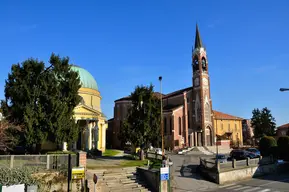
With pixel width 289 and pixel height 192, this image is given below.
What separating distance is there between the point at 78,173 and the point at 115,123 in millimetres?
46701

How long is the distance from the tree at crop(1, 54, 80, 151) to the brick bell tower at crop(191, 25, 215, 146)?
122 ft

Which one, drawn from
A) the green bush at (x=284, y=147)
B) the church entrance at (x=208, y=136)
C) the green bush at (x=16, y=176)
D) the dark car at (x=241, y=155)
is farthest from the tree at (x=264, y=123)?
the green bush at (x=16, y=176)

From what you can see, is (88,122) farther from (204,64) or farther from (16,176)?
(204,64)

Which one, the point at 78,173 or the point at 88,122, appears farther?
the point at 88,122

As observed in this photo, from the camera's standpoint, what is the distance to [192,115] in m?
59.4

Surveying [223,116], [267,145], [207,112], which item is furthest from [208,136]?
[267,145]

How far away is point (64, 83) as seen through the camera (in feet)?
90.5

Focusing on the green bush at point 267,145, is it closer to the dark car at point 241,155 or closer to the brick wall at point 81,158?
the dark car at point 241,155

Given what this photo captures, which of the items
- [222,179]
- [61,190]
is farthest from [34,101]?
[222,179]

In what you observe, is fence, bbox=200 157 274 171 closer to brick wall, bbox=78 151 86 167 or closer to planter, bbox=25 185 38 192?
brick wall, bbox=78 151 86 167

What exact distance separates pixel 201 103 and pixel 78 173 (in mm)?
45570

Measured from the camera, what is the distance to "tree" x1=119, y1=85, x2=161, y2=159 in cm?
2977

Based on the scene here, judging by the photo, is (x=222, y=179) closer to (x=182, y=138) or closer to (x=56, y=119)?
(x=56, y=119)

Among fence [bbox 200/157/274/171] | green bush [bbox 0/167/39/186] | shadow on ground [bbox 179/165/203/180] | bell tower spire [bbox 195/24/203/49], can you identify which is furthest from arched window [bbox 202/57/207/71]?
green bush [bbox 0/167/39/186]
